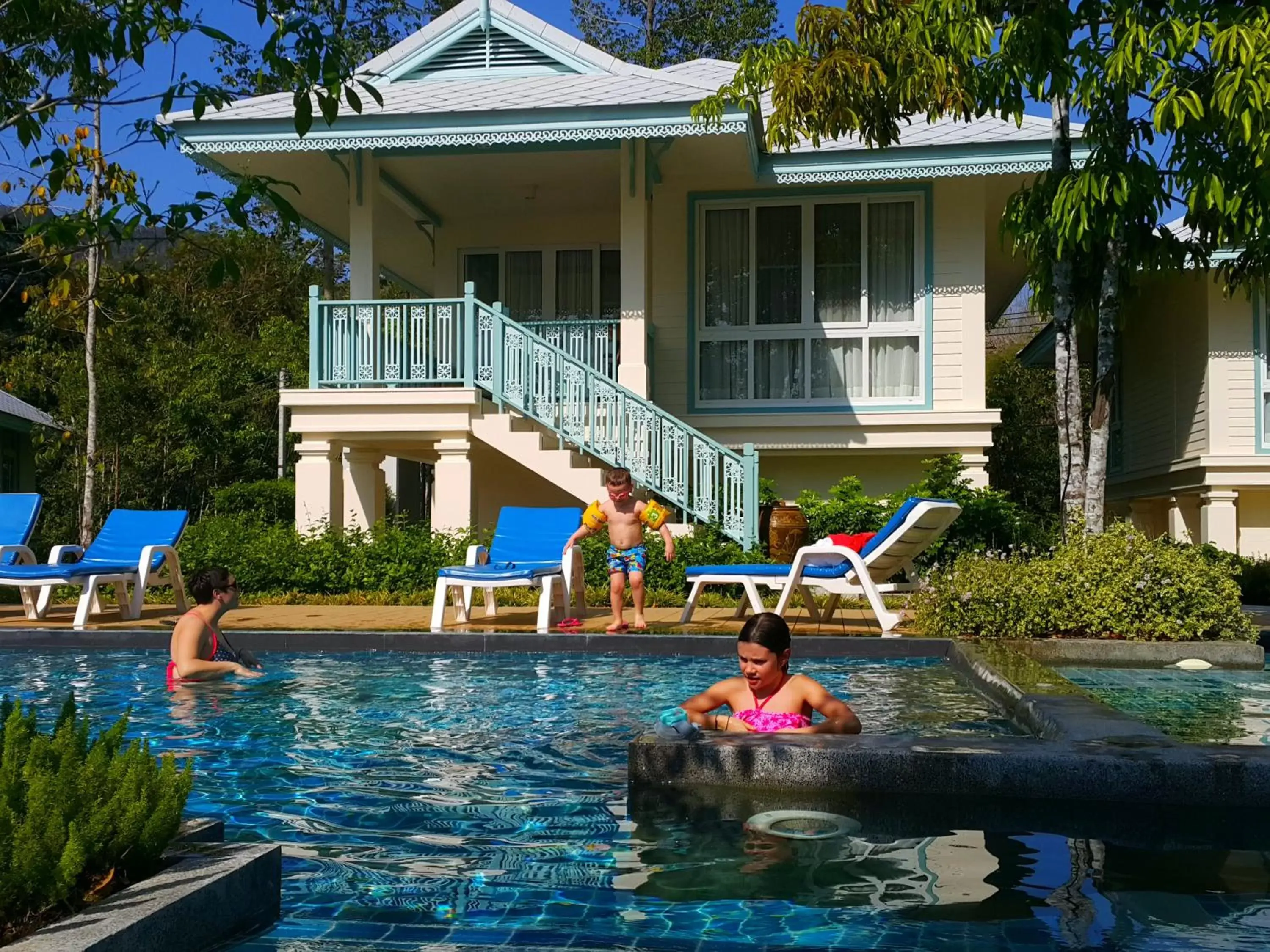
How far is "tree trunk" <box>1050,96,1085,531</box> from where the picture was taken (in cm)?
1157

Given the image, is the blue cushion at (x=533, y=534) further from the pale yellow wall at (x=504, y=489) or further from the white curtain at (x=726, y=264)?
the white curtain at (x=726, y=264)

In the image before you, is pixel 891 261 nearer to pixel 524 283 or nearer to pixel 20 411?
pixel 524 283

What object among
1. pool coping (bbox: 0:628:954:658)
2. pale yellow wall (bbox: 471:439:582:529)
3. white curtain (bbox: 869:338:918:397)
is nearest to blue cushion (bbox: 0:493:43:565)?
pool coping (bbox: 0:628:954:658)

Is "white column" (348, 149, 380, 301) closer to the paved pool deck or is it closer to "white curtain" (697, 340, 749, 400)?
"white curtain" (697, 340, 749, 400)

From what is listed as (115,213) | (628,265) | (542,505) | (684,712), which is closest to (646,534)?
(628,265)

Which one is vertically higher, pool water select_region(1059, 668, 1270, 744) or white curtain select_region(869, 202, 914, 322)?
white curtain select_region(869, 202, 914, 322)

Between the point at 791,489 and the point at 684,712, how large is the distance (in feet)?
42.4

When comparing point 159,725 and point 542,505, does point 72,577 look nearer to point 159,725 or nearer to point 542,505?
point 159,725

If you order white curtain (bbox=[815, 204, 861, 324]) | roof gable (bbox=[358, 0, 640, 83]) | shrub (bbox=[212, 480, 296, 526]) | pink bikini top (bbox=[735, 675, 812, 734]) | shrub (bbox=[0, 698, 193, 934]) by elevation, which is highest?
roof gable (bbox=[358, 0, 640, 83])

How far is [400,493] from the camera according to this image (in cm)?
2853

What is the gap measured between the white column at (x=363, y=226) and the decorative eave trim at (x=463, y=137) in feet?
2.57

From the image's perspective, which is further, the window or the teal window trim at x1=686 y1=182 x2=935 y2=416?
the window

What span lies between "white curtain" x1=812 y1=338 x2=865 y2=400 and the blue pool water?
10383mm

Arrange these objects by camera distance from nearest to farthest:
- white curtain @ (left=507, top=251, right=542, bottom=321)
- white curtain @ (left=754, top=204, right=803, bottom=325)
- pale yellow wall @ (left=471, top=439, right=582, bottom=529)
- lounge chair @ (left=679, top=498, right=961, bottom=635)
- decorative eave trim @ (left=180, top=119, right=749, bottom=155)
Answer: lounge chair @ (left=679, top=498, right=961, bottom=635), decorative eave trim @ (left=180, top=119, right=749, bottom=155), pale yellow wall @ (left=471, top=439, right=582, bottom=529), white curtain @ (left=754, top=204, right=803, bottom=325), white curtain @ (left=507, top=251, right=542, bottom=321)
